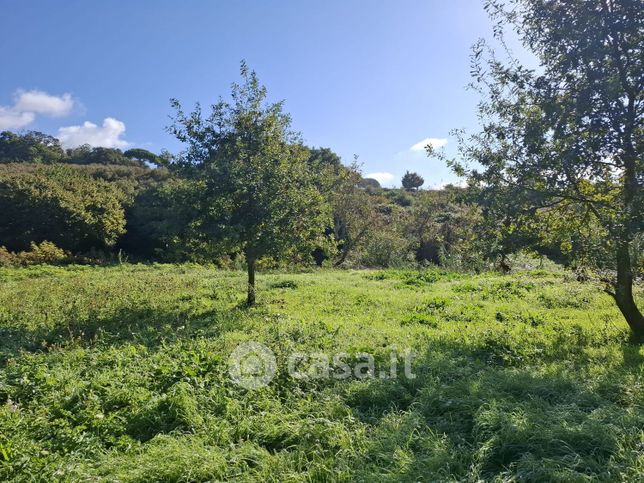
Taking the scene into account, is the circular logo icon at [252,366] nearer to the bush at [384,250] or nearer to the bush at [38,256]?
the bush at [38,256]

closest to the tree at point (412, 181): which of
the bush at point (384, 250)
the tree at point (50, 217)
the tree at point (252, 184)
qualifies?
the bush at point (384, 250)

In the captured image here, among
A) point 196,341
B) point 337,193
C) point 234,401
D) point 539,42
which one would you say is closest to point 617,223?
point 539,42

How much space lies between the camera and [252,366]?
5.33m

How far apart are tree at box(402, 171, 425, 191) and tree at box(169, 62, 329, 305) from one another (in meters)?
44.9

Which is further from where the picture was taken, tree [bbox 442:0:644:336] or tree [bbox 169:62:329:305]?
tree [bbox 169:62:329:305]

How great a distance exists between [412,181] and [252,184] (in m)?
47.0

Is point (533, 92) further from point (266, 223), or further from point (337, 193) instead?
point (337, 193)

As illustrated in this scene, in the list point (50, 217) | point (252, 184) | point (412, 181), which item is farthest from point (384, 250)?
point (412, 181)

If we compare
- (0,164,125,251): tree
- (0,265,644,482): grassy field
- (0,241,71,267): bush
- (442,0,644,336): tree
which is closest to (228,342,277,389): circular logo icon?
(0,265,644,482): grassy field

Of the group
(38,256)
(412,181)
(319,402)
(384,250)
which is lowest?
(319,402)

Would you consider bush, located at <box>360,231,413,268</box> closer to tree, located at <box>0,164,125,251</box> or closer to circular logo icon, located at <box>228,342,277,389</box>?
tree, located at <box>0,164,125,251</box>

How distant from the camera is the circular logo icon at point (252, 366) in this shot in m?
4.95

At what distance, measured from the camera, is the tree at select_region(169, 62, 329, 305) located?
30.6ft

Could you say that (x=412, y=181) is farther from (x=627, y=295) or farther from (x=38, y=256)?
(x=627, y=295)
